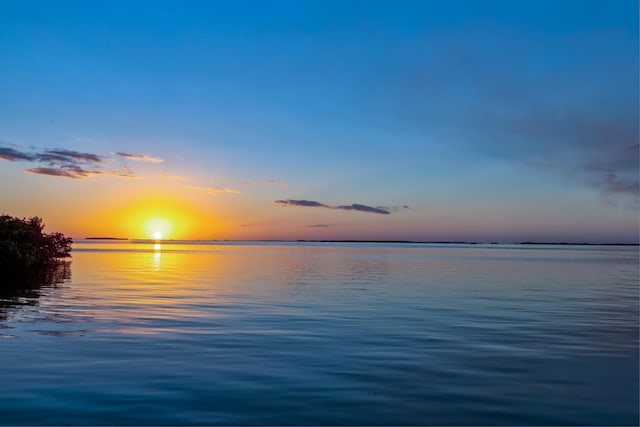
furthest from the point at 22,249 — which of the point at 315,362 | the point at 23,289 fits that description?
the point at 315,362

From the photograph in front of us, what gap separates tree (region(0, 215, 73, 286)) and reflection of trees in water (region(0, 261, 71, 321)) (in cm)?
37

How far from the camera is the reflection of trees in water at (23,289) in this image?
108 feet

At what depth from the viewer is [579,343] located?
22391mm

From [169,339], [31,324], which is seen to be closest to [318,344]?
A: [169,339]

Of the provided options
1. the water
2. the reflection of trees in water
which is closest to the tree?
the reflection of trees in water

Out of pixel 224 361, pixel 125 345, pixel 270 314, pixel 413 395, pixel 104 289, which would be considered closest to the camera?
pixel 413 395

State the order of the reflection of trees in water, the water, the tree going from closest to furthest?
the water < the reflection of trees in water < the tree

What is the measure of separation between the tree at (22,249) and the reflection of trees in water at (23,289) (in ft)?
1.21

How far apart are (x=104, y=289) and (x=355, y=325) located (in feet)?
87.0

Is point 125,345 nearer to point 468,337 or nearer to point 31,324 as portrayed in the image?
point 31,324

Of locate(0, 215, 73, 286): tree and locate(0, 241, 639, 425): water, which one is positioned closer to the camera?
locate(0, 241, 639, 425): water

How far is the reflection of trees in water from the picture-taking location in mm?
33031

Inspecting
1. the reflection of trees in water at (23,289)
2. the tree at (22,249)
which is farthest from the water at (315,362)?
the tree at (22,249)

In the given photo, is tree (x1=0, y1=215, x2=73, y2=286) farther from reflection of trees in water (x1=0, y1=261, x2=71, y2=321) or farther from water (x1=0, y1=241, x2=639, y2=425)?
water (x1=0, y1=241, x2=639, y2=425)
